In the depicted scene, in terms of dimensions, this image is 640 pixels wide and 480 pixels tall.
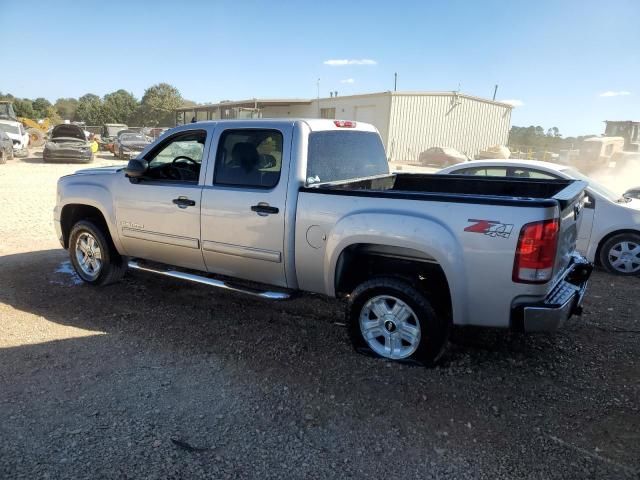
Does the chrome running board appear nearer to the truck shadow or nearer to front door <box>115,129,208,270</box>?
front door <box>115,129,208,270</box>

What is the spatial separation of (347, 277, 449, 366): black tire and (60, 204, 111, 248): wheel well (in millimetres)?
3125

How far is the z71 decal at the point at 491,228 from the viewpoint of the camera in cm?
308

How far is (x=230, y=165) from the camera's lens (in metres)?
4.46

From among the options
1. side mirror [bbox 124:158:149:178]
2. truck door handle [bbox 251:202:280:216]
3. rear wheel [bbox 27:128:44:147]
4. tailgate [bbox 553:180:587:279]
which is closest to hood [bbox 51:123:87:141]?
rear wheel [bbox 27:128:44:147]

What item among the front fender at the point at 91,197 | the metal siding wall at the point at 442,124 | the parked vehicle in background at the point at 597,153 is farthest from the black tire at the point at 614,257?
the metal siding wall at the point at 442,124

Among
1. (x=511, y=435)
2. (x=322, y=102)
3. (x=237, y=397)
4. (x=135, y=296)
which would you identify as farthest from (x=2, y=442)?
(x=322, y=102)

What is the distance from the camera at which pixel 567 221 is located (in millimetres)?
3547

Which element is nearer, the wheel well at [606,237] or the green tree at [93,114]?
the wheel well at [606,237]

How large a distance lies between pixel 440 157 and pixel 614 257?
2221 cm

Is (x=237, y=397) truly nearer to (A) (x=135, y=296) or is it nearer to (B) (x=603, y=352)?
(A) (x=135, y=296)

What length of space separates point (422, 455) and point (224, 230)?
8.25 ft

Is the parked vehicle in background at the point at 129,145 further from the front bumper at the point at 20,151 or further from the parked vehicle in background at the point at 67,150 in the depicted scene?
the front bumper at the point at 20,151

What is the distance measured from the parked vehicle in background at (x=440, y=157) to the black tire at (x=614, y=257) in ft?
70.7

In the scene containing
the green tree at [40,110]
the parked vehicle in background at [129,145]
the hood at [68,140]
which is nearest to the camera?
the hood at [68,140]
